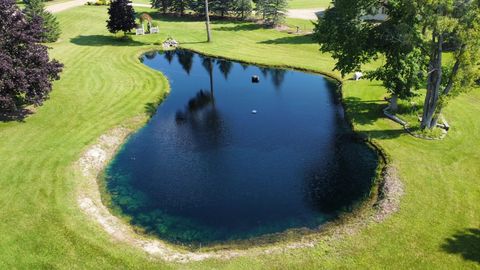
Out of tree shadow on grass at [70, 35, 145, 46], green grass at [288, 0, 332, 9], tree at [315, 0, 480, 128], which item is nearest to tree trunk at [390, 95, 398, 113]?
tree at [315, 0, 480, 128]

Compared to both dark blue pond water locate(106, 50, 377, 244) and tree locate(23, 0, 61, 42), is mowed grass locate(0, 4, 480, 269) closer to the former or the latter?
dark blue pond water locate(106, 50, 377, 244)

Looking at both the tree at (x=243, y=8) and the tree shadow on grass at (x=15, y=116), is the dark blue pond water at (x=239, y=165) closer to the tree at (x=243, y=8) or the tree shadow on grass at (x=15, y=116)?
the tree shadow on grass at (x=15, y=116)

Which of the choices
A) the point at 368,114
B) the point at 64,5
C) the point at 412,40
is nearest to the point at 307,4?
the point at 64,5

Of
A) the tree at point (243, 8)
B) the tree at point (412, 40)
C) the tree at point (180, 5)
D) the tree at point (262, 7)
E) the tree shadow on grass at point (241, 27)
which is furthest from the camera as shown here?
the tree at point (180, 5)

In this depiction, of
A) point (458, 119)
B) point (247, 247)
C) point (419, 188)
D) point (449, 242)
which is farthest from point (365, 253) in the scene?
point (458, 119)

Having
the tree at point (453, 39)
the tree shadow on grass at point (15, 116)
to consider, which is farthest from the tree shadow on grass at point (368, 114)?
the tree shadow on grass at point (15, 116)
